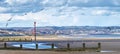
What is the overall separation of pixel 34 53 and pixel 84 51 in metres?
6.77

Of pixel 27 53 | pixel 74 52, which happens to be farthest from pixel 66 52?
pixel 27 53

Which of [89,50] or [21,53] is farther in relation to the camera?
[89,50]

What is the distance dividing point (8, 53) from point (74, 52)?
7.80 metres

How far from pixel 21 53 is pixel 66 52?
18.3ft

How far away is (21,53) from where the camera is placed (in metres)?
53.1

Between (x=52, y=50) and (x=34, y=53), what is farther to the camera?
(x=52, y=50)

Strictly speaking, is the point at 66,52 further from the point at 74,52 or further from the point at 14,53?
the point at 14,53

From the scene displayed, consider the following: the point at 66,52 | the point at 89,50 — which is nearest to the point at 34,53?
the point at 66,52

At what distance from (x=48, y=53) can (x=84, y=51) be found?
550cm

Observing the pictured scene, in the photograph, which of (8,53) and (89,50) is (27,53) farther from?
(89,50)

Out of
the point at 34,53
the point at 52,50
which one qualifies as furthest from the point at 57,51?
the point at 34,53

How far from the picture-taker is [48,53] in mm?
53188

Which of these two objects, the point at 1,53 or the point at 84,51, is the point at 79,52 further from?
the point at 1,53

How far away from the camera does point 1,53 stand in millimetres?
52281
